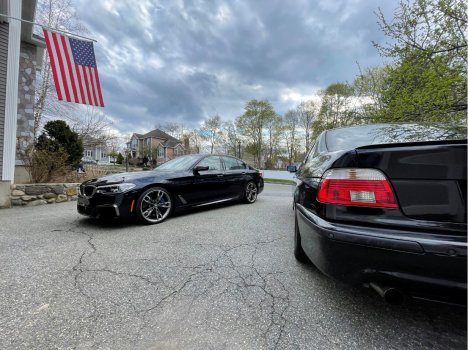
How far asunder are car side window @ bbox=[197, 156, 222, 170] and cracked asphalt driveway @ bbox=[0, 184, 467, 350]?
7.23 ft

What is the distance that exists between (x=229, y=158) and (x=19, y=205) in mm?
5105

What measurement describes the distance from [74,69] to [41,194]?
10.4 feet

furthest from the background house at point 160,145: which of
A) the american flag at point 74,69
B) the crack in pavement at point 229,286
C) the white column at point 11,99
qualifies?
the crack in pavement at point 229,286

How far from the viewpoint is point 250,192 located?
6332 mm

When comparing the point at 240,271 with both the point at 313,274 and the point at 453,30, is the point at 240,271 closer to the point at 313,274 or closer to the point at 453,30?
the point at 313,274

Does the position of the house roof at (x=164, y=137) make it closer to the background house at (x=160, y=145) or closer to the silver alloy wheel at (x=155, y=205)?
the background house at (x=160, y=145)

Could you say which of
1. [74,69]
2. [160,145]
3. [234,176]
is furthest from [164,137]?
[234,176]

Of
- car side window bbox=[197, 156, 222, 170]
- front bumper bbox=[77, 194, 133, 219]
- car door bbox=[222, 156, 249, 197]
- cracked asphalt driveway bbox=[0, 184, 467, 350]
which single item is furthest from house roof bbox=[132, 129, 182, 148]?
cracked asphalt driveway bbox=[0, 184, 467, 350]

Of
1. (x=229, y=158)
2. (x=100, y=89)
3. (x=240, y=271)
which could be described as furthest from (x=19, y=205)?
(x=240, y=271)

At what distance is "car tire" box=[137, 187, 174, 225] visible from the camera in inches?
156

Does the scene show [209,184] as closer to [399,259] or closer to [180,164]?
[180,164]

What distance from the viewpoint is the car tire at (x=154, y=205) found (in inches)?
156

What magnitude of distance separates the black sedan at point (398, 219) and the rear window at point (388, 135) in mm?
42

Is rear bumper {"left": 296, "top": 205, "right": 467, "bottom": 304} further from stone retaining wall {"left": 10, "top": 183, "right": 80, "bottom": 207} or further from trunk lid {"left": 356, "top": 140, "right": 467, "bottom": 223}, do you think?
stone retaining wall {"left": 10, "top": 183, "right": 80, "bottom": 207}
